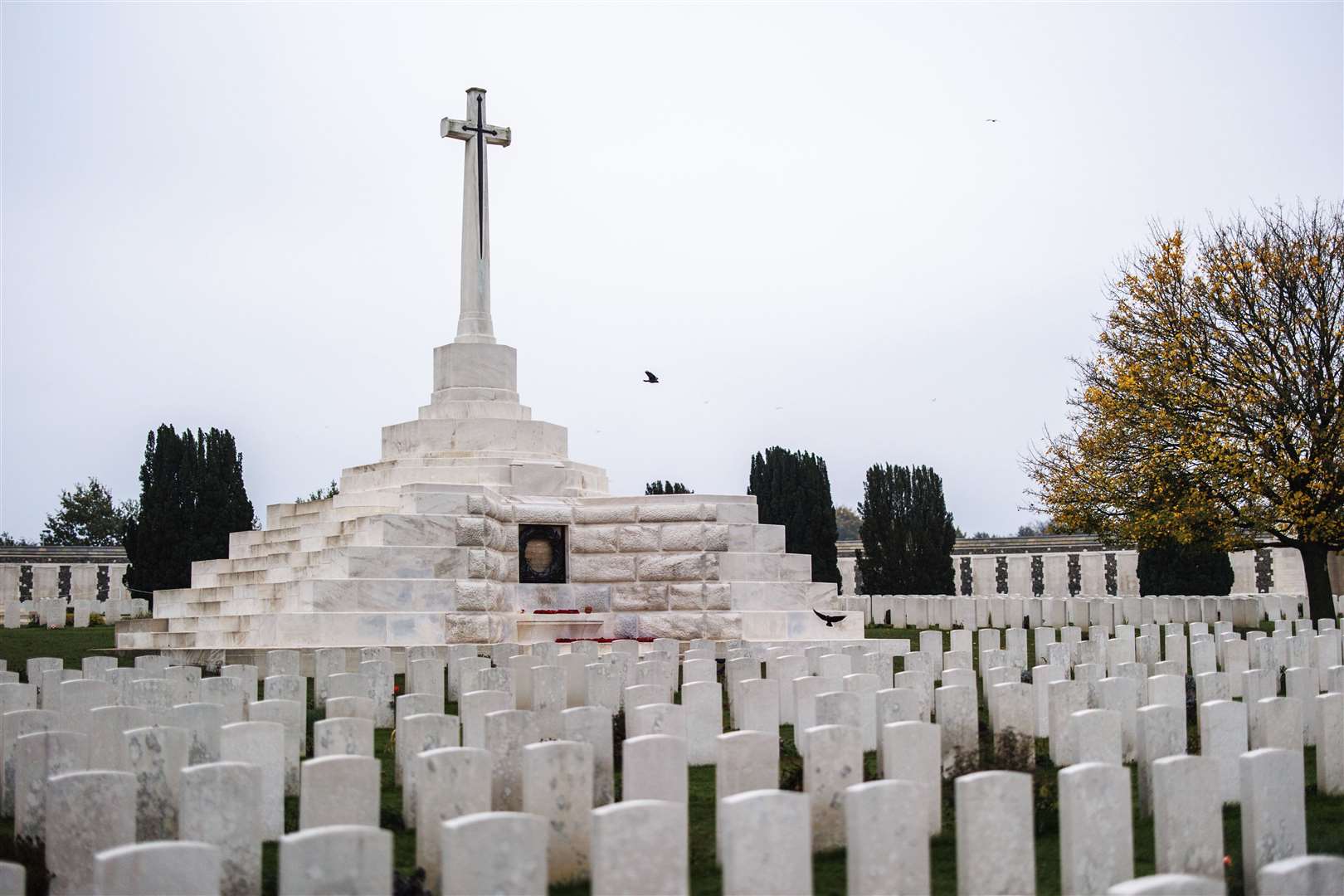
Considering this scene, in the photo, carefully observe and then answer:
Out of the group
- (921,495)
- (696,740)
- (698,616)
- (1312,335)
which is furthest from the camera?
(921,495)

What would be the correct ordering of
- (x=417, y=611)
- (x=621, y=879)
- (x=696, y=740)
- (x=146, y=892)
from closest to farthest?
(x=146, y=892), (x=621, y=879), (x=696, y=740), (x=417, y=611)

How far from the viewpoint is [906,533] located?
26.9 meters

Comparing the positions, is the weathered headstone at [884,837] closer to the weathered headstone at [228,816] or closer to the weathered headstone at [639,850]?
the weathered headstone at [639,850]

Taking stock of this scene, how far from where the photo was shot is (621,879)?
147 inches

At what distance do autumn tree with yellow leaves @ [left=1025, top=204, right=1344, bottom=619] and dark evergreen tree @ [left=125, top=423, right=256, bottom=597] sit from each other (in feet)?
48.3

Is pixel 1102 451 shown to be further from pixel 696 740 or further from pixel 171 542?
pixel 171 542

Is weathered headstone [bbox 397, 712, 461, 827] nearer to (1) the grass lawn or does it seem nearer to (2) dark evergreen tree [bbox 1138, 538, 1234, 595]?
(1) the grass lawn

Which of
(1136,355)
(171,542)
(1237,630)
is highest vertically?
(1136,355)

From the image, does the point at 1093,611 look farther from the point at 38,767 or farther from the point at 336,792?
the point at 38,767

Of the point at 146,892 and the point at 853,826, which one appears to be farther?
the point at 853,826

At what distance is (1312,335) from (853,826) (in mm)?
17103

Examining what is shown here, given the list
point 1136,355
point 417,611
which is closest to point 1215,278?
point 1136,355

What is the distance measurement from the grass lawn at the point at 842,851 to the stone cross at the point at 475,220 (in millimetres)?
9941

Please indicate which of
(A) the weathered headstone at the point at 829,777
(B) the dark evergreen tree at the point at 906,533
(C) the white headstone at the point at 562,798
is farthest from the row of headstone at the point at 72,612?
(A) the weathered headstone at the point at 829,777
